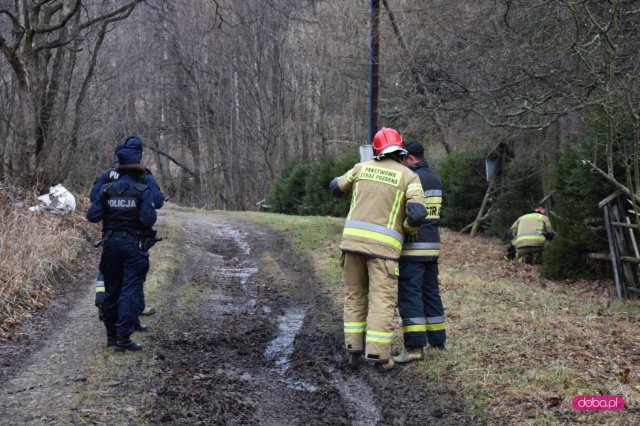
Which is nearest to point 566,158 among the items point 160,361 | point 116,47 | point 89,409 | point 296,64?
point 160,361

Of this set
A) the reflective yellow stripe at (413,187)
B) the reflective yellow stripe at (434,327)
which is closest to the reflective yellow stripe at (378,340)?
the reflective yellow stripe at (434,327)

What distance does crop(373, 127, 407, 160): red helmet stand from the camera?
6.77 metres

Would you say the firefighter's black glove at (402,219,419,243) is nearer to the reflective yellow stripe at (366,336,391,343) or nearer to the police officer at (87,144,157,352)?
the reflective yellow stripe at (366,336,391,343)

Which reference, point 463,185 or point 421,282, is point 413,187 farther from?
point 463,185

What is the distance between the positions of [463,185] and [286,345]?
16.4 metres

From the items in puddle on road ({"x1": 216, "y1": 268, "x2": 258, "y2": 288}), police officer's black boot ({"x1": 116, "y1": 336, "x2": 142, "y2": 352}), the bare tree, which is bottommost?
police officer's black boot ({"x1": 116, "y1": 336, "x2": 142, "y2": 352})

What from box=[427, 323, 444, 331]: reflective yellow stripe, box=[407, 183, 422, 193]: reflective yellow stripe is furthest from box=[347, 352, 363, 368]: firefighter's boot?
box=[407, 183, 422, 193]: reflective yellow stripe

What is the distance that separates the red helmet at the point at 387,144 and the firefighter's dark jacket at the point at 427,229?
0.43 meters

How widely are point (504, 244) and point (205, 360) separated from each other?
1533 centimetres

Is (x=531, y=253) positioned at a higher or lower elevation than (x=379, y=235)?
lower

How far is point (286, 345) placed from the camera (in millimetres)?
7832

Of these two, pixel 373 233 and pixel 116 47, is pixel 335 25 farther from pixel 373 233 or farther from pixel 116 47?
pixel 373 233

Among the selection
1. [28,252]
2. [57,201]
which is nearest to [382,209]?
[28,252]

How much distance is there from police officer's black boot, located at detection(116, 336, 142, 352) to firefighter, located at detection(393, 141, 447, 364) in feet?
8.68
